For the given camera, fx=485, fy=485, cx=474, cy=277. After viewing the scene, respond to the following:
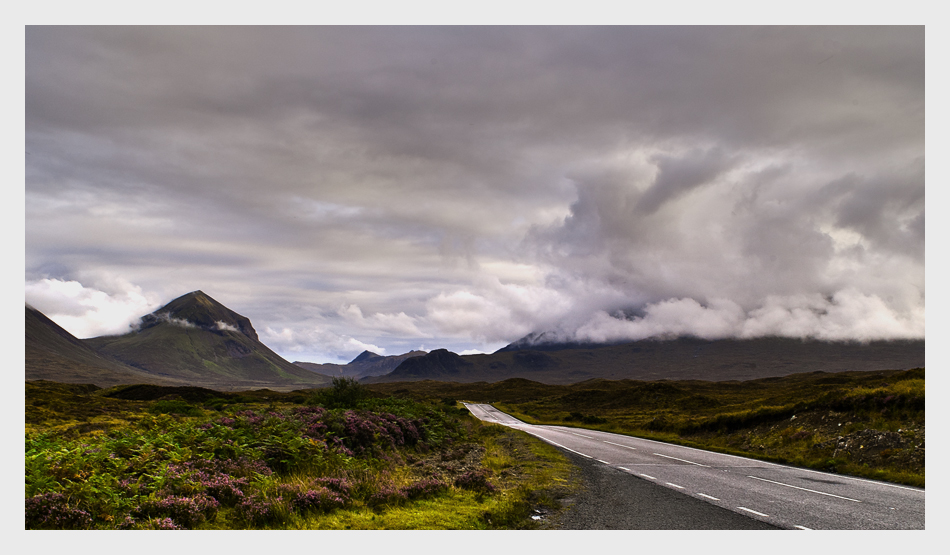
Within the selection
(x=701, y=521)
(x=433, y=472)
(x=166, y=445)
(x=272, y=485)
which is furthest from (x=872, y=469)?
(x=166, y=445)

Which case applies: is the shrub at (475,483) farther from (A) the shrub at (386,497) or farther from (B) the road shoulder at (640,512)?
(A) the shrub at (386,497)

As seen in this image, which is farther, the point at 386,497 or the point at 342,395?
the point at 342,395

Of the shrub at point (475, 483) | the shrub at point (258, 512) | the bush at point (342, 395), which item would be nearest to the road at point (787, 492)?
the shrub at point (475, 483)

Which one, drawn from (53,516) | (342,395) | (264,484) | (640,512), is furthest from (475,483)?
(342,395)

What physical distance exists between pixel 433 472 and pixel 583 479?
16.8 ft

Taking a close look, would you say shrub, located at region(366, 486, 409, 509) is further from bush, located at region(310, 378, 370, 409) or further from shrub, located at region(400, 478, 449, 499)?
bush, located at region(310, 378, 370, 409)

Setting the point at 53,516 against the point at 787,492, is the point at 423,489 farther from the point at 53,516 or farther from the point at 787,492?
the point at 787,492

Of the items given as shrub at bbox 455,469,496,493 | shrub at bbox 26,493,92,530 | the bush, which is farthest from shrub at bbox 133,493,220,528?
the bush

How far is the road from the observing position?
10945 millimetres

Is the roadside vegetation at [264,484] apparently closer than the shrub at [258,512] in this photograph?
Yes

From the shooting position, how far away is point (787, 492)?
1419 cm

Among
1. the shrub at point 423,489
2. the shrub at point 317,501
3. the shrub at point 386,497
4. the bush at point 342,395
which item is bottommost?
the bush at point 342,395

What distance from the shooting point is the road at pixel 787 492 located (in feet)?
35.9

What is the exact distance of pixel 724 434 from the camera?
1422 inches
